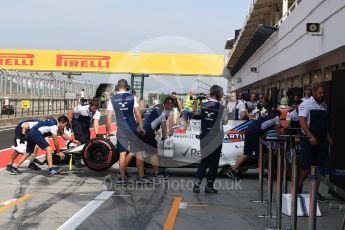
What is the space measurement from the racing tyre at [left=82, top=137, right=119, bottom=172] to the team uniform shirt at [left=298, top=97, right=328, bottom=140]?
3.79 m

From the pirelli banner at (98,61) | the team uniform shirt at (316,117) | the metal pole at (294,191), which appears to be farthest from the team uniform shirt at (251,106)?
the pirelli banner at (98,61)

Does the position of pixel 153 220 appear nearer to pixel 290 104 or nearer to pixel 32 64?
pixel 290 104

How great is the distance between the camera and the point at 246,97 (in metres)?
17.7

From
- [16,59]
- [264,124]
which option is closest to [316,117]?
[264,124]

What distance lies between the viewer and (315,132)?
7.71 meters

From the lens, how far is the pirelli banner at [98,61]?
3941cm

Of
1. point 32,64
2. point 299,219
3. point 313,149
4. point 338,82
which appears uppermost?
point 32,64

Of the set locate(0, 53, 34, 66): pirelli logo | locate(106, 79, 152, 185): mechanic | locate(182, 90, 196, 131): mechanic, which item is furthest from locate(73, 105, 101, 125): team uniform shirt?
locate(0, 53, 34, 66): pirelli logo

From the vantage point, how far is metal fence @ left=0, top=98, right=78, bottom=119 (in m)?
29.7

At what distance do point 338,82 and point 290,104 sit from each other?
3.83m

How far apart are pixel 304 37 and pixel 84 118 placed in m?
5.32

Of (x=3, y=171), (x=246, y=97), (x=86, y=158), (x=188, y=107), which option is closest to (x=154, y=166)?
(x=86, y=158)

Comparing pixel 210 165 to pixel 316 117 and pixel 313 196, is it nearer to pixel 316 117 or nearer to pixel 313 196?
pixel 316 117

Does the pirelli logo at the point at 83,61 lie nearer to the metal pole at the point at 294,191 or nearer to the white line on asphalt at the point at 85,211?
the white line on asphalt at the point at 85,211
